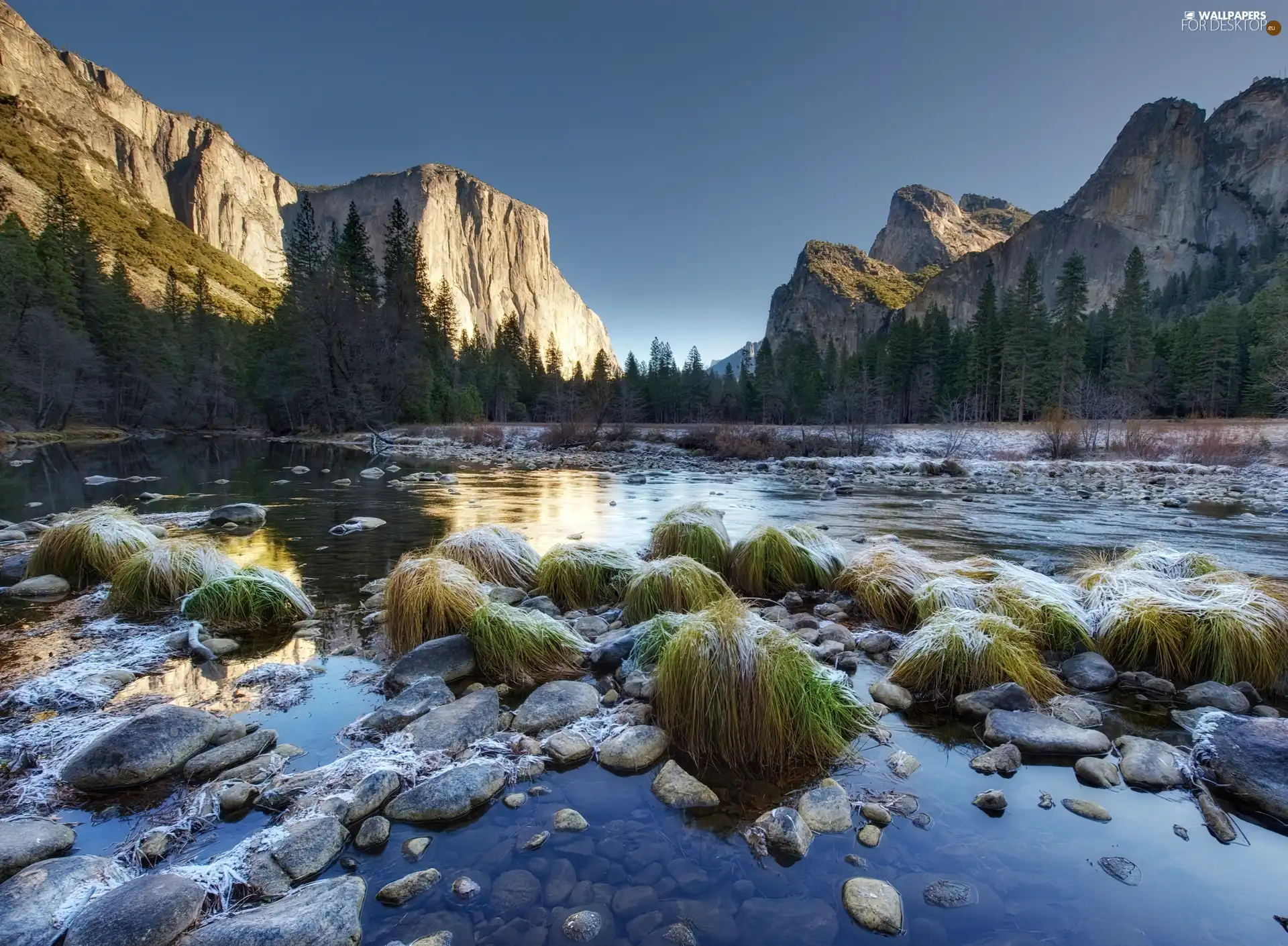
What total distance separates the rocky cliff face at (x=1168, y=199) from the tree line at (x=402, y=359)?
7473 centimetres

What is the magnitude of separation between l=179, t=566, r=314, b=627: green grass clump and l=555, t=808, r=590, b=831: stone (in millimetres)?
4475

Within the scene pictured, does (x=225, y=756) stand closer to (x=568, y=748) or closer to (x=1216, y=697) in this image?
(x=568, y=748)

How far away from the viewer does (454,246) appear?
16538cm

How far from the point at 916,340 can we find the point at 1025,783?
74942 mm

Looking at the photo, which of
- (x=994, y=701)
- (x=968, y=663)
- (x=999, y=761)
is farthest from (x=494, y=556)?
(x=999, y=761)

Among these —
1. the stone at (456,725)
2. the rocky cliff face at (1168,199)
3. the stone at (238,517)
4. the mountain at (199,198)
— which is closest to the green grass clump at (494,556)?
the stone at (456,725)

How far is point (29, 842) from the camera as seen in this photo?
8.81 feet

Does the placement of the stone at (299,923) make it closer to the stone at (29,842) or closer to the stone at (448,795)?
the stone at (448,795)

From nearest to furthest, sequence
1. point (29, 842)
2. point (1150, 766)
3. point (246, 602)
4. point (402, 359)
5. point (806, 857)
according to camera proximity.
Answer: point (29, 842) < point (806, 857) < point (1150, 766) < point (246, 602) < point (402, 359)

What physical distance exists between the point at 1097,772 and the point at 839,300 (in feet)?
620

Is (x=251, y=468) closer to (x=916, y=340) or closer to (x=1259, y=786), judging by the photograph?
(x=1259, y=786)

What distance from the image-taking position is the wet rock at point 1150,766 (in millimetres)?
3354

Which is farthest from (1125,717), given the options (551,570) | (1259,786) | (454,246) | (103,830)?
(454,246)

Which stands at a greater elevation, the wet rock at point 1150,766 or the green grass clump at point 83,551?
the green grass clump at point 83,551
